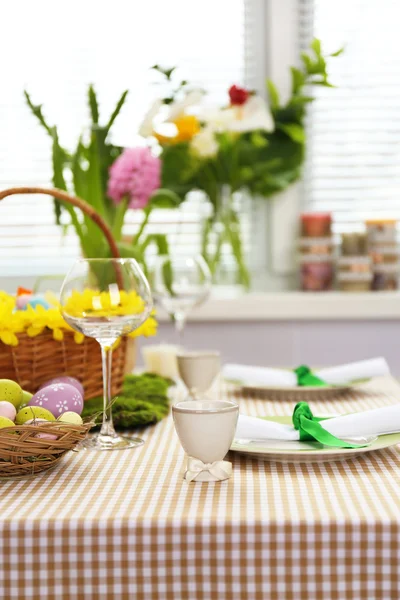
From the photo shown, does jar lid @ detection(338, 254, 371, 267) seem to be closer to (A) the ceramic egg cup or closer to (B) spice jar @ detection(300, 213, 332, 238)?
(B) spice jar @ detection(300, 213, 332, 238)

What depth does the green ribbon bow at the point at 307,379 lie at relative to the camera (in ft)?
4.37

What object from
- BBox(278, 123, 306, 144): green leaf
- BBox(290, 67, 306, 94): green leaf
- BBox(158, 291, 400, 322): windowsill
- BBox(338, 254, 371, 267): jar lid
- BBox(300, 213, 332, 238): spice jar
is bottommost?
BBox(158, 291, 400, 322): windowsill

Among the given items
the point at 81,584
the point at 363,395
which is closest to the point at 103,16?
the point at 363,395

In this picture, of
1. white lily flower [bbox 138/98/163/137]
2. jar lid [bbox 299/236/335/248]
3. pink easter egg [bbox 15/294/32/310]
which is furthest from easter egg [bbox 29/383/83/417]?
jar lid [bbox 299/236/335/248]

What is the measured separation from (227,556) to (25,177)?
6.94ft

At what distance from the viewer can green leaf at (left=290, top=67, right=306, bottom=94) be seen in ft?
8.01

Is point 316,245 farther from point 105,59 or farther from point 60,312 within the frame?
point 60,312

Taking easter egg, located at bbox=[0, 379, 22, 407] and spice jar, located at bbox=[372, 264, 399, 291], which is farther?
spice jar, located at bbox=[372, 264, 399, 291]

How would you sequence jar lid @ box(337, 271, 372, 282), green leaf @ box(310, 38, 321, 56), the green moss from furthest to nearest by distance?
jar lid @ box(337, 271, 372, 282) < green leaf @ box(310, 38, 321, 56) < the green moss

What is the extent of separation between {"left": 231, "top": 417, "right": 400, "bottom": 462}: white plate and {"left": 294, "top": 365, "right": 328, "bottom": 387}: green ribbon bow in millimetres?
451

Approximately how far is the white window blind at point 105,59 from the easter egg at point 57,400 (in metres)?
1.66

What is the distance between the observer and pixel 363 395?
4.34 feet

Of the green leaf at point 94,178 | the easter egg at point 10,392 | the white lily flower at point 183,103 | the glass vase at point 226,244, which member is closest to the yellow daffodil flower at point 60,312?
the easter egg at point 10,392

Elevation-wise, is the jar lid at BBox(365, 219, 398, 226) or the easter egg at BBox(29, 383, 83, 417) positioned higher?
the jar lid at BBox(365, 219, 398, 226)
